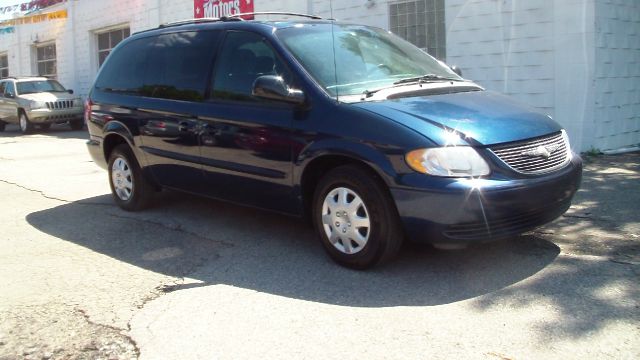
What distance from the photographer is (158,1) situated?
59.9 ft

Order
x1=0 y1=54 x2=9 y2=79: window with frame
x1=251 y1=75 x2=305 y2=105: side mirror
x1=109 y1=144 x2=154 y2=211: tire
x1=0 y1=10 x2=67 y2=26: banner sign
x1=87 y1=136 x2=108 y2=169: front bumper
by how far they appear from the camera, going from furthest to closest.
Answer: x1=0 y1=54 x2=9 y2=79: window with frame, x1=0 y1=10 x2=67 y2=26: banner sign, x1=87 y1=136 x2=108 y2=169: front bumper, x1=109 y1=144 x2=154 y2=211: tire, x1=251 y1=75 x2=305 y2=105: side mirror

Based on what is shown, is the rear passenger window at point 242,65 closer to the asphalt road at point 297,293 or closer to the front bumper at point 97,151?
the asphalt road at point 297,293

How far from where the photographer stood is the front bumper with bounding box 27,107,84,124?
1841 centimetres

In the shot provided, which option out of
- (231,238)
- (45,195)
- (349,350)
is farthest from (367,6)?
(349,350)

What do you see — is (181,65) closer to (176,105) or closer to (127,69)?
(176,105)

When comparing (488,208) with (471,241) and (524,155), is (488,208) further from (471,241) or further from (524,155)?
(524,155)

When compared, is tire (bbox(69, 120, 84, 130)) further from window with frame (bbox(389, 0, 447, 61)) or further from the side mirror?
the side mirror

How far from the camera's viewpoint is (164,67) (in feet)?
20.2

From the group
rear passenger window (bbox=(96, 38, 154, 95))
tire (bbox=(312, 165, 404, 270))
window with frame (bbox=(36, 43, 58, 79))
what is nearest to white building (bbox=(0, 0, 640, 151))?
rear passenger window (bbox=(96, 38, 154, 95))

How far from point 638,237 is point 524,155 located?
151cm

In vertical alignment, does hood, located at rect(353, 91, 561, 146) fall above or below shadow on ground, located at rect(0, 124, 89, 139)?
above

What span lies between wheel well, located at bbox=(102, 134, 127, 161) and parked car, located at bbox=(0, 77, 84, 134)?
41.8 ft

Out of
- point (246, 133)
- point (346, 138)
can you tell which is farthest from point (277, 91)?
point (346, 138)

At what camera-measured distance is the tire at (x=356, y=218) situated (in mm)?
4328
